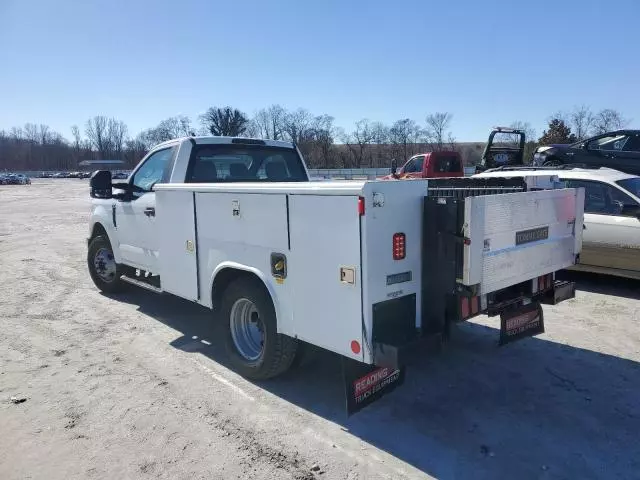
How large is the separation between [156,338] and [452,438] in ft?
12.0

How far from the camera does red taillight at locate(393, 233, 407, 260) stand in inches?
134

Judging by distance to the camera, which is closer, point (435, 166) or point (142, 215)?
point (142, 215)

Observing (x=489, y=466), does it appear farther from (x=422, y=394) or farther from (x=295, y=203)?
(x=295, y=203)

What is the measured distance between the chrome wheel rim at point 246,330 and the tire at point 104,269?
11.3ft

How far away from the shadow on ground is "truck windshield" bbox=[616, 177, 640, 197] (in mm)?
3457

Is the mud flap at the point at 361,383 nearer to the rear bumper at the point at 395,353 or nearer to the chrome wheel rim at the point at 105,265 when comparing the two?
the rear bumper at the point at 395,353

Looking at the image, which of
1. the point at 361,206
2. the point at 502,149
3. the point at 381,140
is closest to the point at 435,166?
the point at 502,149

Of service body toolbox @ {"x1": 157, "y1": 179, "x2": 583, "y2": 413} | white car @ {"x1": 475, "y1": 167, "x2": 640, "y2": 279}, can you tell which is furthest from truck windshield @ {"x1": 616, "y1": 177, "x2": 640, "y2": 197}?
service body toolbox @ {"x1": 157, "y1": 179, "x2": 583, "y2": 413}

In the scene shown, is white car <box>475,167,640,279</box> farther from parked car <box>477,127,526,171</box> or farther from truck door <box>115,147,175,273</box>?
parked car <box>477,127,526,171</box>

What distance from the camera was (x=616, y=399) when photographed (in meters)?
4.17

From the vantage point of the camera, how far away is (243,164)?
244 inches

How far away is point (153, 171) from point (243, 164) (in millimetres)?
1169

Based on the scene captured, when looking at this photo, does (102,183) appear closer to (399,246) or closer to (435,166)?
(399,246)

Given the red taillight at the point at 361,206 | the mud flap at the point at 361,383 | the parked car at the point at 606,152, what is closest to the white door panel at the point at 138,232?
the mud flap at the point at 361,383
